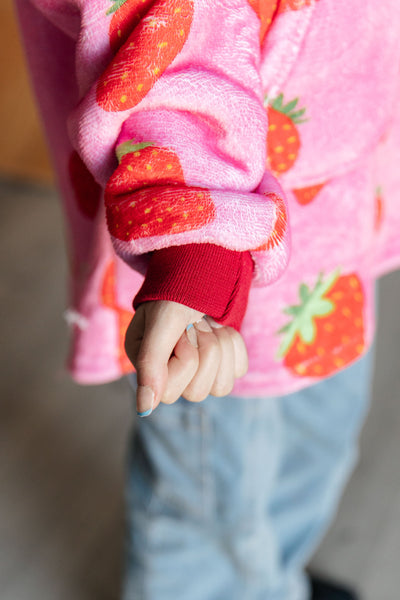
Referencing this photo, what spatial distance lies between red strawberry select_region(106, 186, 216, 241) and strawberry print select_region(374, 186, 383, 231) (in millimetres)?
224

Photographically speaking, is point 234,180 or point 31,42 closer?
point 234,180

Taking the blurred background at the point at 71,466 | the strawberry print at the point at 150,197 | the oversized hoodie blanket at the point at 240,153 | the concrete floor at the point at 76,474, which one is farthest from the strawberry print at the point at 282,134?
the concrete floor at the point at 76,474

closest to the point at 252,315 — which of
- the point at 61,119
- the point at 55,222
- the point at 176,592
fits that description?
the point at 61,119

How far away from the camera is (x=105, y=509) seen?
88 cm

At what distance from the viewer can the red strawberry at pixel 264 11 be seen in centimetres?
34

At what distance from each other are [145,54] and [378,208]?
255 mm

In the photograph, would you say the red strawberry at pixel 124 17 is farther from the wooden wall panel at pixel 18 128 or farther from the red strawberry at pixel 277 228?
the wooden wall panel at pixel 18 128

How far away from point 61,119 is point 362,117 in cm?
21

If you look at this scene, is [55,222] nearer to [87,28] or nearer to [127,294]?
[127,294]

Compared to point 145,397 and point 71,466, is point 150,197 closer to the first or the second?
point 145,397

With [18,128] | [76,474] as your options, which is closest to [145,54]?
[76,474]

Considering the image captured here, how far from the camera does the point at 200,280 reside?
1.01ft

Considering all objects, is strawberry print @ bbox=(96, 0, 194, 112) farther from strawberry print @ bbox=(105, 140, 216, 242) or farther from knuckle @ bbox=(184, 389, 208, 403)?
knuckle @ bbox=(184, 389, 208, 403)

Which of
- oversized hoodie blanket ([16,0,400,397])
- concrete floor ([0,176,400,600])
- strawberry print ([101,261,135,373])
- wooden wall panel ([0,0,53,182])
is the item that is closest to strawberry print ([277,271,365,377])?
oversized hoodie blanket ([16,0,400,397])
